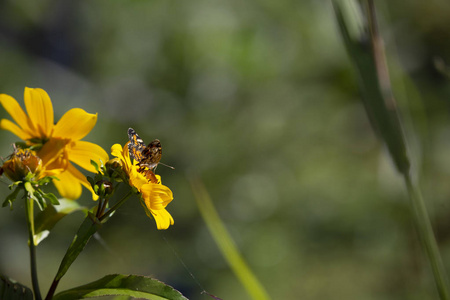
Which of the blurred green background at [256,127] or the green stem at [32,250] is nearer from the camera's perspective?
the green stem at [32,250]

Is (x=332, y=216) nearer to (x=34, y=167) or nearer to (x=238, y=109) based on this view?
(x=238, y=109)

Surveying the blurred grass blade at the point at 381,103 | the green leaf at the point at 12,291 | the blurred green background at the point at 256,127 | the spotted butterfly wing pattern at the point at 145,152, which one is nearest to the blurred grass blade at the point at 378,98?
the blurred grass blade at the point at 381,103

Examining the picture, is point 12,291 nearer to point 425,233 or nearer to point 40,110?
point 40,110

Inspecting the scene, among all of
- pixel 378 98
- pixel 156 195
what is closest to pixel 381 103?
pixel 378 98

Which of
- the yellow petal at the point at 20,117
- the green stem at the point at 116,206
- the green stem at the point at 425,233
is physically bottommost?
the green stem at the point at 425,233

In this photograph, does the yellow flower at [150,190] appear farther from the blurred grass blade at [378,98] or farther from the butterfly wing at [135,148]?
the blurred grass blade at [378,98]

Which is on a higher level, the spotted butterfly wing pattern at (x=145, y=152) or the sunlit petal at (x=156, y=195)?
the spotted butterfly wing pattern at (x=145, y=152)

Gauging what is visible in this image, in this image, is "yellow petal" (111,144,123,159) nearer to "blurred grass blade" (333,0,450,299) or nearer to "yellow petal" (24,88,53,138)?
"yellow petal" (24,88,53,138)
